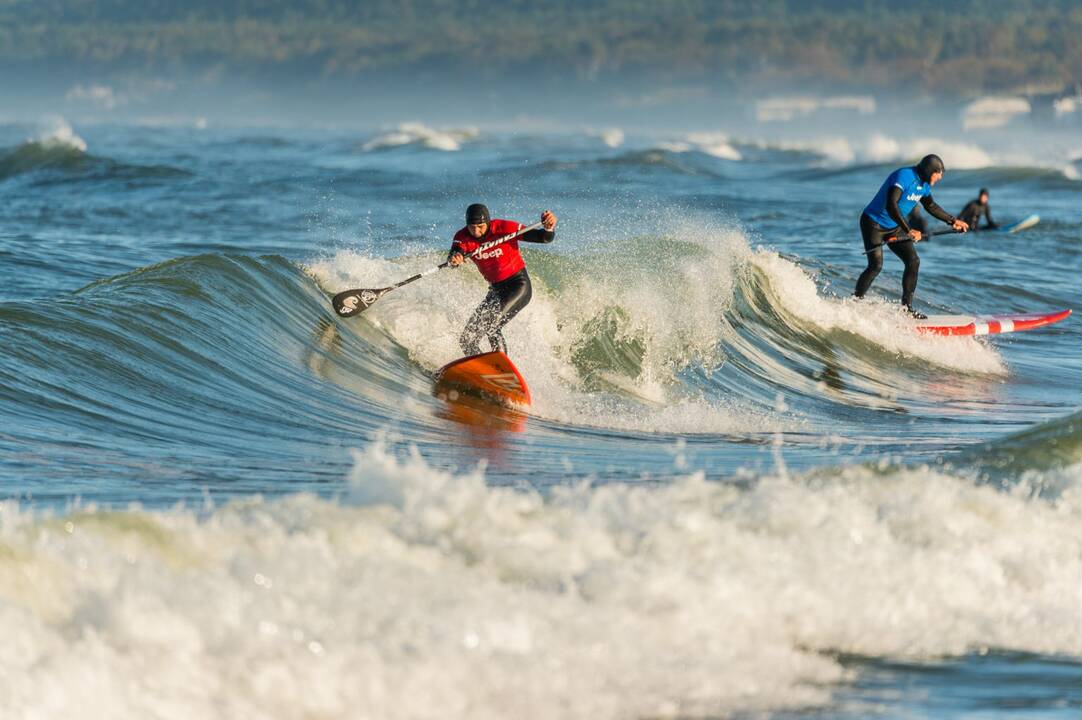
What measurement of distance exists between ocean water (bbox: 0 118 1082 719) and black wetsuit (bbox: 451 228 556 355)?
1.73ft

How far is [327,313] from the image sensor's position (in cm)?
1304

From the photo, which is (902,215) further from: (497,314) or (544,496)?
(544,496)

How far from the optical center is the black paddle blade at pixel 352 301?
11.9m

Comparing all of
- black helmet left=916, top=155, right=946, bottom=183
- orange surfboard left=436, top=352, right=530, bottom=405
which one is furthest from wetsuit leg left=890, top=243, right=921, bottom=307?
orange surfboard left=436, top=352, right=530, bottom=405

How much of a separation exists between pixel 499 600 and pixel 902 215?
9.44m

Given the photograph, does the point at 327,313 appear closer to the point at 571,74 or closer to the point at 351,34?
the point at 571,74

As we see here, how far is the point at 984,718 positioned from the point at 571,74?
551 feet

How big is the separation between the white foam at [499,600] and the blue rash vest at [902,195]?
24.2 feet

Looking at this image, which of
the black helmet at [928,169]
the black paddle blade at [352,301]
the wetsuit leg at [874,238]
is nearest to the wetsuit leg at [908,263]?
the wetsuit leg at [874,238]

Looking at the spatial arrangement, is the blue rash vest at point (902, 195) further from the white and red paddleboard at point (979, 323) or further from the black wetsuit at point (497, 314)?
the black wetsuit at point (497, 314)

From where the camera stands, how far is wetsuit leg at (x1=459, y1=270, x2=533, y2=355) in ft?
36.1

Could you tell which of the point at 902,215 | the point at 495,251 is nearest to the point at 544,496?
the point at 495,251

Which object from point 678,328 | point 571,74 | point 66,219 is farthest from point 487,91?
point 678,328

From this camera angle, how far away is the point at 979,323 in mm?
15055
